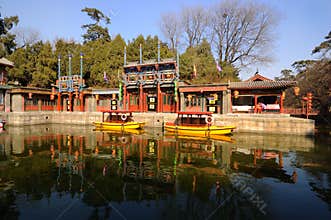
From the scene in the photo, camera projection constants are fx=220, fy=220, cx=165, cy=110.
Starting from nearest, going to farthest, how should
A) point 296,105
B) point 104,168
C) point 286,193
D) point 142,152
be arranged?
1. point 286,193
2. point 104,168
3. point 142,152
4. point 296,105

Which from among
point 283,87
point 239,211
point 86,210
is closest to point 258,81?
point 283,87

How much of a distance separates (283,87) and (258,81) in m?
2.94

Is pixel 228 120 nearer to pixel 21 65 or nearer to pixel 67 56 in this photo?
pixel 67 56

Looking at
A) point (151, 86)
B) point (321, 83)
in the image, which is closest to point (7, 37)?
point (151, 86)

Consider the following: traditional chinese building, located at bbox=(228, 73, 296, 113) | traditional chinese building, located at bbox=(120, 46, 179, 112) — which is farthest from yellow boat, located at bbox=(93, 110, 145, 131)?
traditional chinese building, located at bbox=(228, 73, 296, 113)

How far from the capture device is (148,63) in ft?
89.6

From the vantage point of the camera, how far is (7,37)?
3800 cm

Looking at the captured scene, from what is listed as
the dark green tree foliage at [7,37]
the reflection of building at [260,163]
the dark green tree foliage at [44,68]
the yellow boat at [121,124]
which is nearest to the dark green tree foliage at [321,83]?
Result: the reflection of building at [260,163]

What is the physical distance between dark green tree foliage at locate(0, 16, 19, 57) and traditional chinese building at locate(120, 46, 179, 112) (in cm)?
2420

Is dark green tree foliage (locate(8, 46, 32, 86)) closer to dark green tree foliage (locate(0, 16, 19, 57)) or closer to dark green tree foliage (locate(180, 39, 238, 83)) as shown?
dark green tree foliage (locate(0, 16, 19, 57))

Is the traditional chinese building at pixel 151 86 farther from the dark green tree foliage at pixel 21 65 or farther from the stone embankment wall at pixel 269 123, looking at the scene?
the dark green tree foliage at pixel 21 65

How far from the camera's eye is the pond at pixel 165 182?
21.5 ft

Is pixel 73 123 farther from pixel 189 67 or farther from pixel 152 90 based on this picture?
pixel 189 67

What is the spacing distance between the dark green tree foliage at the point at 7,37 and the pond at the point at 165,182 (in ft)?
104
